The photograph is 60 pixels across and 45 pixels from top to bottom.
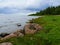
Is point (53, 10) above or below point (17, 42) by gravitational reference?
below

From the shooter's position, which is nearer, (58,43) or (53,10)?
(58,43)

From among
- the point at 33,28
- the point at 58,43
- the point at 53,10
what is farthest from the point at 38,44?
the point at 53,10

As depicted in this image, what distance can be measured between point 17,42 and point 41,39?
262 centimetres

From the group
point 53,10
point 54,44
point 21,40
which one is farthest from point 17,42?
point 53,10

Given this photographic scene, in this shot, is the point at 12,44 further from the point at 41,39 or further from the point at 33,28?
the point at 33,28

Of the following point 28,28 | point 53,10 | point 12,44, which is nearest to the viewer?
point 12,44

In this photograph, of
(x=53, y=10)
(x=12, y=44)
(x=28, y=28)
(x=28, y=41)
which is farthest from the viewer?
(x=53, y=10)

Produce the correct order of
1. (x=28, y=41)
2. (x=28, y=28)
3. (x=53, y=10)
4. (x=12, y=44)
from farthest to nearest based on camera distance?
(x=53, y=10)
(x=28, y=28)
(x=28, y=41)
(x=12, y=44)

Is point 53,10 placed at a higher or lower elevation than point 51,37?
lower

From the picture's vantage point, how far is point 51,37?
19250 millimetres

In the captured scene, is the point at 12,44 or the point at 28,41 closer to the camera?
the point at 12,44

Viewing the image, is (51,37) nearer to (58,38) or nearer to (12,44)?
(58,38)

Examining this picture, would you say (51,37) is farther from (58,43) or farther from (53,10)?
(53,10)

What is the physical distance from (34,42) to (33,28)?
9038mm
